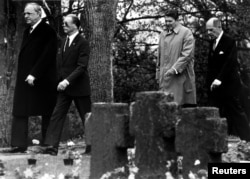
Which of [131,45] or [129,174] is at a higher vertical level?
[131,45]

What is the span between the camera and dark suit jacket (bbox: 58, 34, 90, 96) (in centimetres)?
1114

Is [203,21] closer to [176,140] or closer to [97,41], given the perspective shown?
[97,41]

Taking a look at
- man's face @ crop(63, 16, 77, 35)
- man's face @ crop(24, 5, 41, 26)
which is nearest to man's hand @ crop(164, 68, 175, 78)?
man's face @ crop(63, 16, 77, 35)

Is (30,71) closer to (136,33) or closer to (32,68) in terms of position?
(32,68)

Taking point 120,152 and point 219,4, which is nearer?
point 120,152

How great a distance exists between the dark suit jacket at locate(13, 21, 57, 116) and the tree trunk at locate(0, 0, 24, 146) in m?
3.89

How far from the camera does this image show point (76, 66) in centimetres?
1120

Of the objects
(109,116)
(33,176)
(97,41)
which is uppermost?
(97,41)

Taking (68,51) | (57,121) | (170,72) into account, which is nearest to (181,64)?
(170,72)

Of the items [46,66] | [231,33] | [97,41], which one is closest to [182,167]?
[46,66]

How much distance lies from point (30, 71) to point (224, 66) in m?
2.66

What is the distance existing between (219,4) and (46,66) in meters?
8.70

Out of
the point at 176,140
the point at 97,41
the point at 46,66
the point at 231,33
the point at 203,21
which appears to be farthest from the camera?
the point at 203,21

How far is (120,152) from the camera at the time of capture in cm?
771
